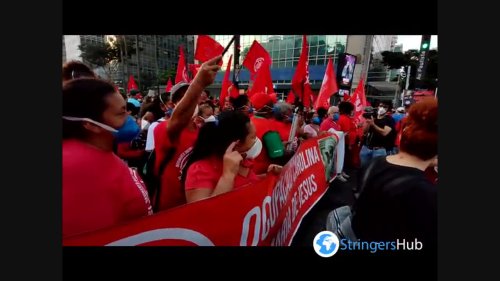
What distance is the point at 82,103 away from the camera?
106cm

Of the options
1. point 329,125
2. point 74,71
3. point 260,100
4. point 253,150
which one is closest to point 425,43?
point 253,150

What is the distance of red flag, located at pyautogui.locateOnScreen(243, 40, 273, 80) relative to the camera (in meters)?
3.70

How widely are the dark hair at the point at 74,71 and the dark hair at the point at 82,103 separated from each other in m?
0.35

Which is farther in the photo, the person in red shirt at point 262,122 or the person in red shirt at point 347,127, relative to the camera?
the person in red shirt at point 347,127

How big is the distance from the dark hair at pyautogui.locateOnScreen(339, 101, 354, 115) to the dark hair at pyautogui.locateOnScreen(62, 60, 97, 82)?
3.30m

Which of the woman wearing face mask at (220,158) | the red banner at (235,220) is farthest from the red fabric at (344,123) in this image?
the woman wearing face mask at (220,158)

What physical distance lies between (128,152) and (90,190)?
1.57 metres

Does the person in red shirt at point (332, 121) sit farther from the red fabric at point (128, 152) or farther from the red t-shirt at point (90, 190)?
the red t-shirt at point (90, 190)

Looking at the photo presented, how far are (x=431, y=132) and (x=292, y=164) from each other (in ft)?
2.68

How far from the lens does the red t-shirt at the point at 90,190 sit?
101 cm

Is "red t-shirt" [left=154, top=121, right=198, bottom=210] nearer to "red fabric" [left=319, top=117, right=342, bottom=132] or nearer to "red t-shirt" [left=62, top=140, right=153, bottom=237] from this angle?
"red t-shirt" [left=62, top=140, right=153, bottom=237]

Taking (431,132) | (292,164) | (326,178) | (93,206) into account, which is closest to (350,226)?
(292,164)

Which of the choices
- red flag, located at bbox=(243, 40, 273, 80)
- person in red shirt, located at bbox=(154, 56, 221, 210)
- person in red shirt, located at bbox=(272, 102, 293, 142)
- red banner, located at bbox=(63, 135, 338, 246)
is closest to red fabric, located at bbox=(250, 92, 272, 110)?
person in red shirt, located at bbox=(272, 102, 293, 142)

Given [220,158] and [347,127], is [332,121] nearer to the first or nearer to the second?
[347,127]
